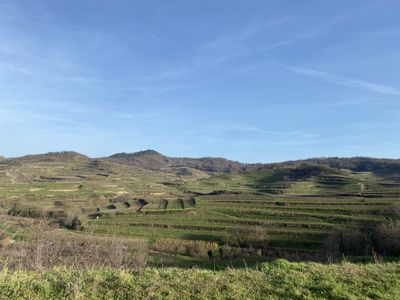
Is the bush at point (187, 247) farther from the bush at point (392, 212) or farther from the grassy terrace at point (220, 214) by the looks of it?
the bush at point (392, 212)

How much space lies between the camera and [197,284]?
8961 millimetres

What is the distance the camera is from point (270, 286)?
912 cm

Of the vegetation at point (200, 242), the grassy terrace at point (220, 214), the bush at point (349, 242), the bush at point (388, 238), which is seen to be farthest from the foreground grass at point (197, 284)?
the bush at point (349, 242)

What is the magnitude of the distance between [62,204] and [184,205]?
Answer: 35.7m

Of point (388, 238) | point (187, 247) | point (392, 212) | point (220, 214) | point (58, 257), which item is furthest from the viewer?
point (220, 214)

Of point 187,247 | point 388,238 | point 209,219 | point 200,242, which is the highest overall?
point 388,238

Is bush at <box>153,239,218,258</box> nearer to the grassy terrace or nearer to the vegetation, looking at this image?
the vegetation

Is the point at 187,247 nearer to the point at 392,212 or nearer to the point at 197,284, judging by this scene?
the point at 392,212

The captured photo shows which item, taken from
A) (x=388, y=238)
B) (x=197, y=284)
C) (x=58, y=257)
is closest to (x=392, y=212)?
(x=388, y=238)

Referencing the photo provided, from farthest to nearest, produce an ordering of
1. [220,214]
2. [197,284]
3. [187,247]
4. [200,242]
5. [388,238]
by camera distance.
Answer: [220,214], [200,242], [187,247], [388,238], [197,284]

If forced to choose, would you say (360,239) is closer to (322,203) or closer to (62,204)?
(322,203)

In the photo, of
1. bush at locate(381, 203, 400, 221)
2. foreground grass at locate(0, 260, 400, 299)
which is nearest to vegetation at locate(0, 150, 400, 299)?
foreground grass at locate(0, 260, 400, 299)

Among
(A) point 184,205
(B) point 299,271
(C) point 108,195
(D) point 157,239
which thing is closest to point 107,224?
(D) point 157,239

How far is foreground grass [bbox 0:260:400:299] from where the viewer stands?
326 inches
